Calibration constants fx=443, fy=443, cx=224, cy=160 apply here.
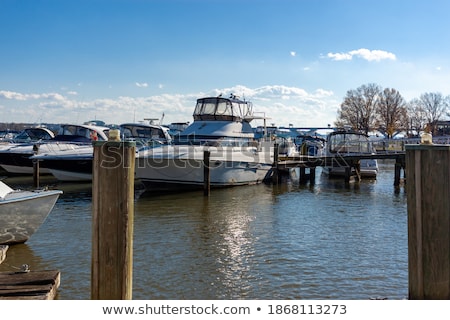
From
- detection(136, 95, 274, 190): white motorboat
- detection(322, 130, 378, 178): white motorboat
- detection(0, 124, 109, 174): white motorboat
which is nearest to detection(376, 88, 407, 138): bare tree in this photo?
detection(322, 130, 378, 178): white motorboat

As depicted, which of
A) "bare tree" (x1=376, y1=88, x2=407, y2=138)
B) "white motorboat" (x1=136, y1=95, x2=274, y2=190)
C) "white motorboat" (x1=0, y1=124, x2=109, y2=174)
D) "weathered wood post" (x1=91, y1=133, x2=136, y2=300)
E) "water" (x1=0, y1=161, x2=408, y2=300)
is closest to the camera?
"weathered wood post" (x1=91, y1=133, x2=136, y2=300)

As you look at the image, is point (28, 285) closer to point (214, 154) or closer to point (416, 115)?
point (214, 154)

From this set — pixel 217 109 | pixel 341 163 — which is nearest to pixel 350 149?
pixel 341 163

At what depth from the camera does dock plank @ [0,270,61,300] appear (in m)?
6.54

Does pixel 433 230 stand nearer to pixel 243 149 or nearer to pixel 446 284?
pixel 446 284

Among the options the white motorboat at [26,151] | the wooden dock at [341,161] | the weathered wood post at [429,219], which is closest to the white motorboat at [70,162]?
the white motorboat at [26,151]

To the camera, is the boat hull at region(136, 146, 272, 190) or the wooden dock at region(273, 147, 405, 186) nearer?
the boat hull at region(136, 146, 272, 190)

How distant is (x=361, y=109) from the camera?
68.2 m

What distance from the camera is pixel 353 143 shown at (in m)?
31.2

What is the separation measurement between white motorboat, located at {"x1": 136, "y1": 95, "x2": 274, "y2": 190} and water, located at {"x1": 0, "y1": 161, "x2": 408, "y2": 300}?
1.64 metres

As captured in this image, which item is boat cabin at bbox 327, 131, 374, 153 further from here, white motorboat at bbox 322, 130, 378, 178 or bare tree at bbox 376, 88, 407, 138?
bare tree at bbox 376, 88, 407, 138

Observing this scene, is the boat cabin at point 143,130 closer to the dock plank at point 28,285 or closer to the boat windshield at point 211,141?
the boat windshield at point 211,141

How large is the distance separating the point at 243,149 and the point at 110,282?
64.8ft

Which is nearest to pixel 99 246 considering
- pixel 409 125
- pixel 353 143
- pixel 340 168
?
pixel 340 168
